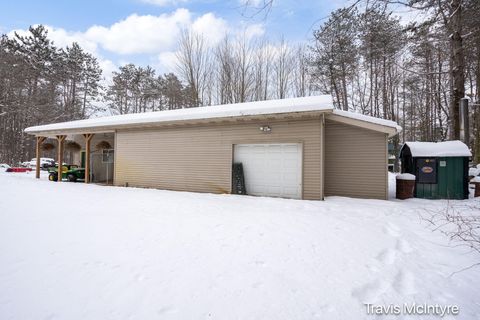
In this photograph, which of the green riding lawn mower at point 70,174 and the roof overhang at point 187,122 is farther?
the green riding lawn mower at point 70,174

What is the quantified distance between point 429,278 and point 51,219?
6.22 meters

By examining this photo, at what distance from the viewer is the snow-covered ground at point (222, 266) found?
2.07 metres

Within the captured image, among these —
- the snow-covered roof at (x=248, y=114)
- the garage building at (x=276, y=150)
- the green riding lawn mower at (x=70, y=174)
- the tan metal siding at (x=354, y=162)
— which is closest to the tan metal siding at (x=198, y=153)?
the garage building at (x=276, y=150)

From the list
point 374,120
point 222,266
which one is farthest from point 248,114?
point 222,266

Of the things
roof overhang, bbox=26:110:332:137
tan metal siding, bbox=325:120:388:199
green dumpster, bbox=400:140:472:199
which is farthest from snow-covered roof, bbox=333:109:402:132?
green dumpster, bbox=400:140:472:199

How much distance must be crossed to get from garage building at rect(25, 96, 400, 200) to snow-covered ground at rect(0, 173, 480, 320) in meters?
2.75

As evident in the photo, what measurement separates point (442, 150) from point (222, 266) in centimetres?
876

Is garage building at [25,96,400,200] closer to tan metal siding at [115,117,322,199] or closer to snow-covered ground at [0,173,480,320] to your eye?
tan metal siding at [115,117,322,199]

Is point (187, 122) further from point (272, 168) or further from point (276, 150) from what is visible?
point (272, 168)

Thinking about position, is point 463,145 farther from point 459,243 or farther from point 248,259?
point 248,259

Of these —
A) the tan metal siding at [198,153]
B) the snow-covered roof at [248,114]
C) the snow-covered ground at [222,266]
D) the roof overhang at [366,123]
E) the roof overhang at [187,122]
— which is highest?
the snow-covered roof at [248,114]

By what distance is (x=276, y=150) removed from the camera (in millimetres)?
8148

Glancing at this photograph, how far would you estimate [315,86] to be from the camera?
1820 centimetres

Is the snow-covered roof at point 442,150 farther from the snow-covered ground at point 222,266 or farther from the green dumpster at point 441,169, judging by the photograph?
the snow-covered ground at point 222,266
